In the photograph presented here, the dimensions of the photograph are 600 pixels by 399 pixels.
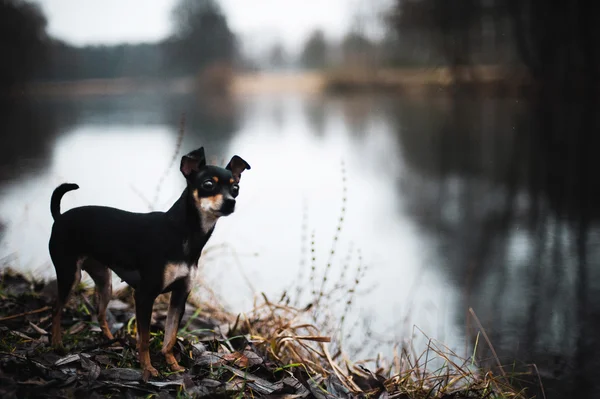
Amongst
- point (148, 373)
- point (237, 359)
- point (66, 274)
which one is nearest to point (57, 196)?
point (66, 274)

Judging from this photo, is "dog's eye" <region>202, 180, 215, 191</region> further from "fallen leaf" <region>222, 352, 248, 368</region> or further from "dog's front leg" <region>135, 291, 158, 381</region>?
"fallen leaf" <region>222, 352, 248, 368</region>

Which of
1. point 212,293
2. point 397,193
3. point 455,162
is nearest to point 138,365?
point 212,293

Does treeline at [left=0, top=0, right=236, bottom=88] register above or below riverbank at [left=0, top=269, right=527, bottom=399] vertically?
above

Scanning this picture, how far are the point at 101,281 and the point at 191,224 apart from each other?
1.60 feet

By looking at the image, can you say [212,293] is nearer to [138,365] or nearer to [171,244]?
[138,365]

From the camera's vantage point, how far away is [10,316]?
243 centimetres

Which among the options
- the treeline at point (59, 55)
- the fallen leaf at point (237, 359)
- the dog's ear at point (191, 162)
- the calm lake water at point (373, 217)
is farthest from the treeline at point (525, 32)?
the dog's ear at point (191, 162)

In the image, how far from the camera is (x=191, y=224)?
1.89 metres

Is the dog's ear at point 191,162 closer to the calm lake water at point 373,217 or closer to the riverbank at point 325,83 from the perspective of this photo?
the calm lake water at point 373,217

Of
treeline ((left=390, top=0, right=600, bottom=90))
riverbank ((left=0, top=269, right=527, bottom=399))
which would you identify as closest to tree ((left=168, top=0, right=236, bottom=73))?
riverbank ((left=0, top=269, right=527, bottom=399))

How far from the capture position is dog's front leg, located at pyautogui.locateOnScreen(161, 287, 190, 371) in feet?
6.39

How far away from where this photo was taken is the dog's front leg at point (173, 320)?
6.39 ft

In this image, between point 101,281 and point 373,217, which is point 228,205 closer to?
point 101,281

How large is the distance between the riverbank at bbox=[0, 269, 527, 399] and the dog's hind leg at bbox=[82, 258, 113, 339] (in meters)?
0.08
